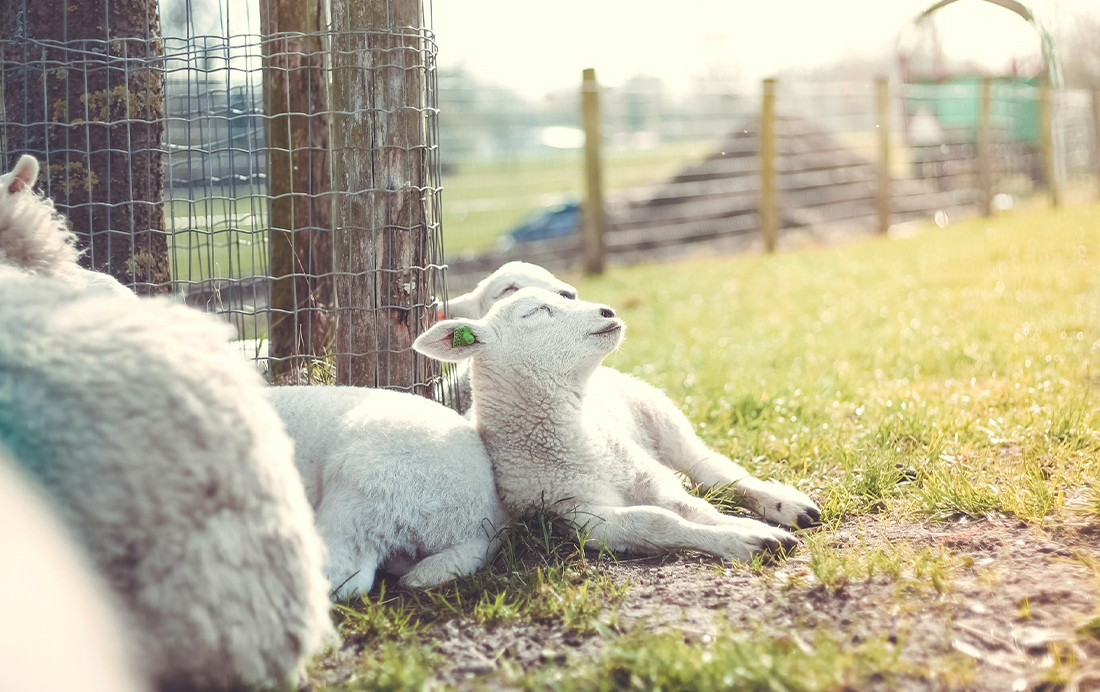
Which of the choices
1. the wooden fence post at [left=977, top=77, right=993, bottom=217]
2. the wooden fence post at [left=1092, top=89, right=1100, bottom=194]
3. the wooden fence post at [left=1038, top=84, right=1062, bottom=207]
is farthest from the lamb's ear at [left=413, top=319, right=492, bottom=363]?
the wooden fence post at [left=1092, top=89, right=1100, bottom=194]

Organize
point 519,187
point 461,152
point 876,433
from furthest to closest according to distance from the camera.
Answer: point 519,187
point 461,152
point 876,433

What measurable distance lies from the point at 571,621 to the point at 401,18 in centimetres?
253

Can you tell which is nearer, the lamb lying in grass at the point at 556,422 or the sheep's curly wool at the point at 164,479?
the sheep's curly wool at the point at 164,479

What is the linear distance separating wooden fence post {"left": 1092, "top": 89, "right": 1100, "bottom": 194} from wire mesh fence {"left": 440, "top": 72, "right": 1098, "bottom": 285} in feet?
0.32

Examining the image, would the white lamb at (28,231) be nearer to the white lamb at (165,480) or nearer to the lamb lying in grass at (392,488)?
the lamb lying in grass at (392,488)

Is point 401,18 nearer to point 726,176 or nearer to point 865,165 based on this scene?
point 726,176

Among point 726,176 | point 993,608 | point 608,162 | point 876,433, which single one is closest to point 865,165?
point 726,176

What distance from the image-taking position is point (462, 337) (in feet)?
11.2

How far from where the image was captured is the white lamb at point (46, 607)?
5.97 ft

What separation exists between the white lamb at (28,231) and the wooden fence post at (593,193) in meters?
8.75

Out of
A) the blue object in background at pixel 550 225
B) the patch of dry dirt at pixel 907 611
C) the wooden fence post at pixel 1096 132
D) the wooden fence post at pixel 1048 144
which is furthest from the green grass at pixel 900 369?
the wooden fence post at pixel 1096 132

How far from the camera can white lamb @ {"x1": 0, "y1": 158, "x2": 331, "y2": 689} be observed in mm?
1957

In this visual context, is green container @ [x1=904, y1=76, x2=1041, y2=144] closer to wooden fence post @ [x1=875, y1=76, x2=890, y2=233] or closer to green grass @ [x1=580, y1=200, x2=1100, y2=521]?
wooden fence post @ [x1=875, y1=76, x2=890, y2=233]

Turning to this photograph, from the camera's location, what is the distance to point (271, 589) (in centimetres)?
211
